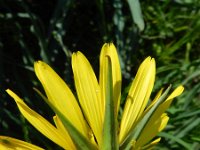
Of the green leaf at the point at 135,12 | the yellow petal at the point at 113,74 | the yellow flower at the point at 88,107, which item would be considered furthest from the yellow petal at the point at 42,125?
the green leaf at the point at 135,12

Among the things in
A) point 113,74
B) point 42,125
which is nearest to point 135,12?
point 113,74

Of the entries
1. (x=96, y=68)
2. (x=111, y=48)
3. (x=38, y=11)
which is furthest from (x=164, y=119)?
(x=38, y=11)

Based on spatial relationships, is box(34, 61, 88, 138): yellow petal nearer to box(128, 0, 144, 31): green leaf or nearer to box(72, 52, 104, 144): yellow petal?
box(72, 52, 104, 144): yellow petal

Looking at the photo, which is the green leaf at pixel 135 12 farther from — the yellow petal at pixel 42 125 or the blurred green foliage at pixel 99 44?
the yellow petal at pixel 42 125

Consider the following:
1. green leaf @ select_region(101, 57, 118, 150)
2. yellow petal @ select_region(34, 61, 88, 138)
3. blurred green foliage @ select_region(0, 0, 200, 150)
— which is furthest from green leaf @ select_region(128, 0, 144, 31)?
green leaf @ select_region(101, 57, 118, 150)

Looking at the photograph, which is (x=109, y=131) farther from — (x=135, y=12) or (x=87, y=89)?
(x=135, y=12)

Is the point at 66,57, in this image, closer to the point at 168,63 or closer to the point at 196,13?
the point at 168,63
